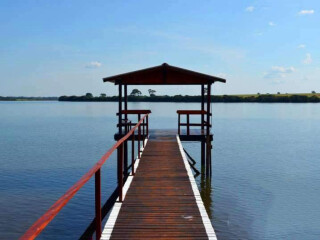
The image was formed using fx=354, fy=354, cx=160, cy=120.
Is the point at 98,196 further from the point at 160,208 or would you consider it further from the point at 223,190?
the point at 223,190

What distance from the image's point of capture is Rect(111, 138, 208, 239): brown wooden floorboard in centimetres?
550

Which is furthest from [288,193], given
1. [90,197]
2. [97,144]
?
[97,144]

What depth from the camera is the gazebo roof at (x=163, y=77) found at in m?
15.9

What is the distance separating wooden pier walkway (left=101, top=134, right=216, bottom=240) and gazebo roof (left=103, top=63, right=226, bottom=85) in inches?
242

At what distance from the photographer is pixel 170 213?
6.39 metres

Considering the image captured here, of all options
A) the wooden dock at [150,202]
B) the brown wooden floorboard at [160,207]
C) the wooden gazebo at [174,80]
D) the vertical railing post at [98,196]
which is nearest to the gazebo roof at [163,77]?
the wooden gazebo at [174,80]

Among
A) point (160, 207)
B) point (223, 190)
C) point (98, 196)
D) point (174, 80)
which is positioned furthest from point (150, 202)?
point (174, 80)

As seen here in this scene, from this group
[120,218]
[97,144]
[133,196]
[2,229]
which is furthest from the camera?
[97,144]

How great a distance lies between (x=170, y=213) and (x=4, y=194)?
10999 millimetres

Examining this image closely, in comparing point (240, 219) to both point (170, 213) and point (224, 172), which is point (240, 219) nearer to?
point (170, 213)

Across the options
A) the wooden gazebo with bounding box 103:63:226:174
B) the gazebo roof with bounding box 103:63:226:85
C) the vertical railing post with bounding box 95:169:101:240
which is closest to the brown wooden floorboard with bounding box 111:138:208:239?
the vertical railing post with bounding box 95:169:101:240

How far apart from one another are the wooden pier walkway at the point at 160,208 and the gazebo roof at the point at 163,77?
20.2ft

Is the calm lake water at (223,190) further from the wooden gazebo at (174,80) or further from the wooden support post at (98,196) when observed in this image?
the wooden support post at (98,196)

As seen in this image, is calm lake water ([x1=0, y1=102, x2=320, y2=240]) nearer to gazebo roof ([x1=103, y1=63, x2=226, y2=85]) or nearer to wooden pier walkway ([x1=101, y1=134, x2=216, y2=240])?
wooden pier walkway ([x1=101, y1=134, x2=216, y2=240])
